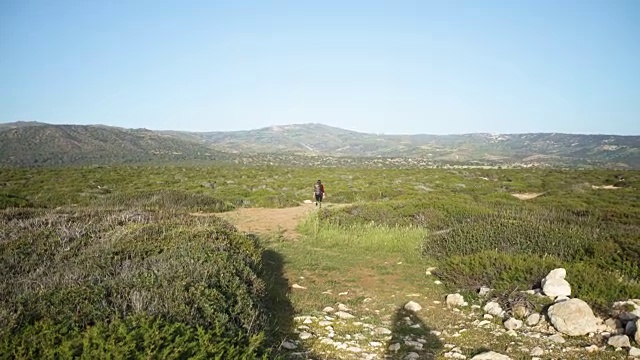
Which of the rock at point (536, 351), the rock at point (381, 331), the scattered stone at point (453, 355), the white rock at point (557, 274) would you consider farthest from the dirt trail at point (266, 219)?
the rock at point (536, 351)

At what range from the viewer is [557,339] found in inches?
223

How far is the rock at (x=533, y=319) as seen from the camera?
246 inches

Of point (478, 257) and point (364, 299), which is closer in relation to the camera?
point (364, 299)

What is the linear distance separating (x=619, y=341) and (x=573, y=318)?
643mm

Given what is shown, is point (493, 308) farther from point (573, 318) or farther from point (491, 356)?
point (491, 356)

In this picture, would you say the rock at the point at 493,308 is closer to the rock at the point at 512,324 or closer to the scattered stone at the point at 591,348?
the rock at the point at 512,324

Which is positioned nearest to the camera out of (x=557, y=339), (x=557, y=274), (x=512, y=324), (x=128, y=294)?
(x=128, y=294)

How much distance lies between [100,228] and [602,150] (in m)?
237

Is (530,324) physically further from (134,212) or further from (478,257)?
(134,212)

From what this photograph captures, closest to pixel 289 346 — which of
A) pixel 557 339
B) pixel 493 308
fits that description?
pixel 493 308

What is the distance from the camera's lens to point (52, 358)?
130 inches

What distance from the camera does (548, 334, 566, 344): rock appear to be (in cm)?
562

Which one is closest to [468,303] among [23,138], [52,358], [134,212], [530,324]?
[530,324]

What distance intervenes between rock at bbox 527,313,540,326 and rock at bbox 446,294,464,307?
1.26 meters
